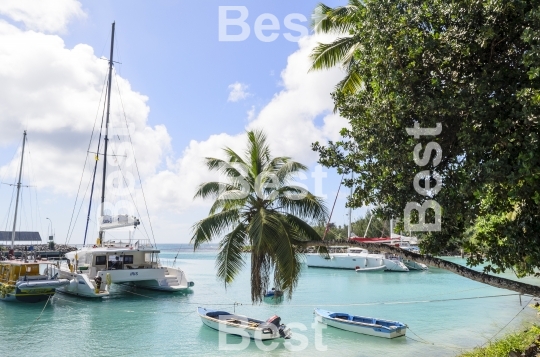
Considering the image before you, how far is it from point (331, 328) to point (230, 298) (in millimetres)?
12803

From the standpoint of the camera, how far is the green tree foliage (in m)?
6.05

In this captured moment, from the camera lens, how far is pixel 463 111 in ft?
21.8

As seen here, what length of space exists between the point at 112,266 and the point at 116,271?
174 centimetres

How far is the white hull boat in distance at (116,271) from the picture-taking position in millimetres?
26281

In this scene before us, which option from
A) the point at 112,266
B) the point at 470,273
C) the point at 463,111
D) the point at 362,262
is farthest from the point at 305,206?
the point at 362,262

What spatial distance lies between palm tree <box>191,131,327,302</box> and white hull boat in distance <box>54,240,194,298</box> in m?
16.2

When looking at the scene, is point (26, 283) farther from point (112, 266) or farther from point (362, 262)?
point (362, 262)

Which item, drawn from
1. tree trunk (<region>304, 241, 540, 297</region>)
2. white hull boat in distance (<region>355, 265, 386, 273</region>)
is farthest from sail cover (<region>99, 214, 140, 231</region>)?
white hull boat in distance (<region>355, 265, 386, 273</region>)

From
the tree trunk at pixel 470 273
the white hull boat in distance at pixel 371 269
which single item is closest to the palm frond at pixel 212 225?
the tree trunk at pixel 470 273

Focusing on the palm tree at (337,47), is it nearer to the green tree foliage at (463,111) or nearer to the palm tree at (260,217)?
the palm tree at (260,217)

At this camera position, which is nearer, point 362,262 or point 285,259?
point 285,259

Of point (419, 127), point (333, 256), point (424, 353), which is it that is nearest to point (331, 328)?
point (424, 353)

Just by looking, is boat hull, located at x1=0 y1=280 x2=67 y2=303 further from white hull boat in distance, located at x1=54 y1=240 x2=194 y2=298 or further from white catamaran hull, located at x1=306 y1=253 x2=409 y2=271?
white catamaran hull, located at x1=306 y1=253 x2=409 y2=271

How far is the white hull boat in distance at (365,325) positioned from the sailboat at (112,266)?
1287 centimetres
